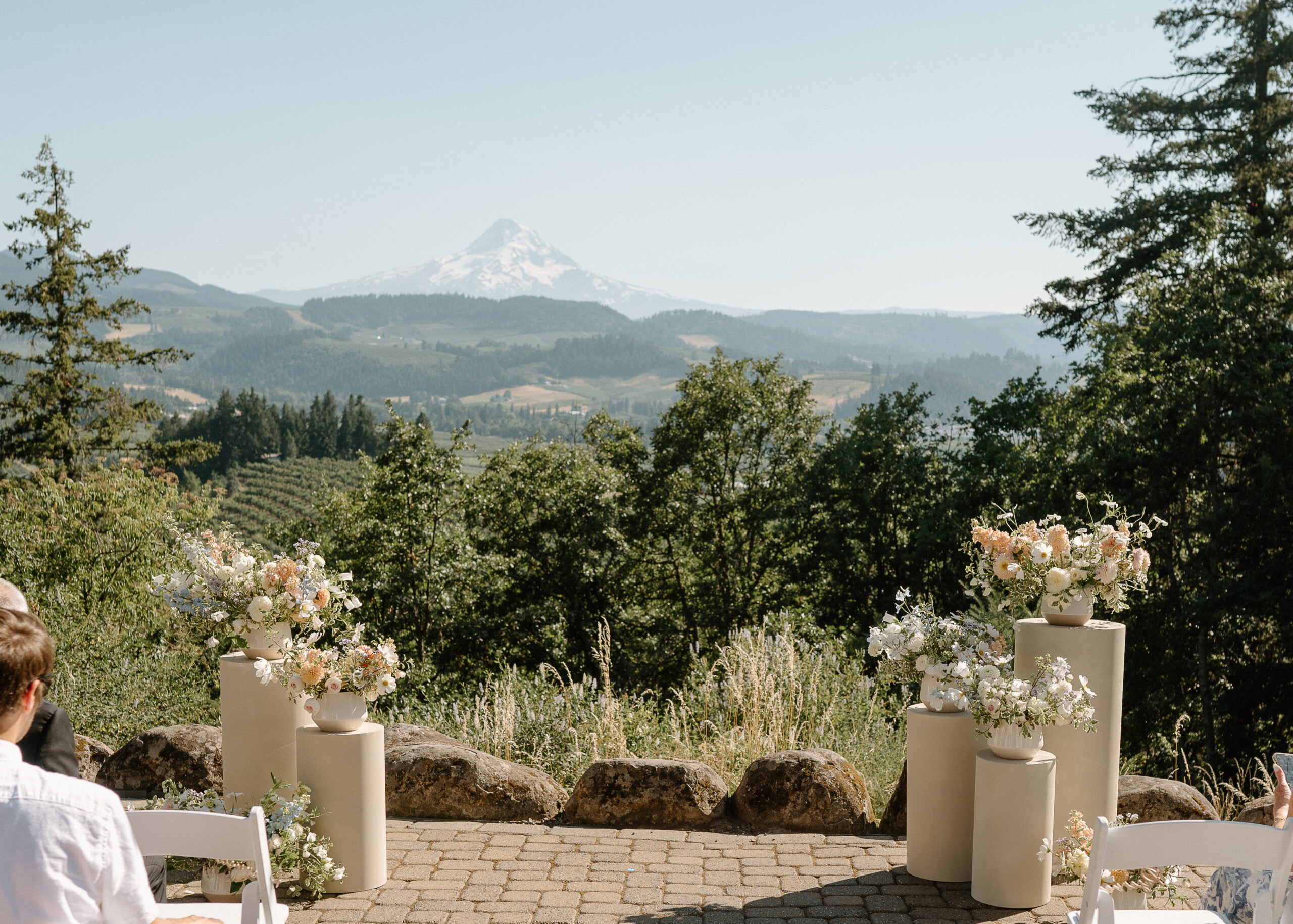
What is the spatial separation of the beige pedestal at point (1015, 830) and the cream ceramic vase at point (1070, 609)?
2.35ft

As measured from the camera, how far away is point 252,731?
4.89m

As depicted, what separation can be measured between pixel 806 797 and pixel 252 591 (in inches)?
124

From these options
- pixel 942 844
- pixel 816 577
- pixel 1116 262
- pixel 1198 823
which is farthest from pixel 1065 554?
pixel 816 577

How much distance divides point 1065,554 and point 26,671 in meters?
4.27

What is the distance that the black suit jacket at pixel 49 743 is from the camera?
3.35 metres

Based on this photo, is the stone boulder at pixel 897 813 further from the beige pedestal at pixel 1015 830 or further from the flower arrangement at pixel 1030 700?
the flower arrangement at pixel 1030 700

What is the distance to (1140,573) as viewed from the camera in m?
4.75

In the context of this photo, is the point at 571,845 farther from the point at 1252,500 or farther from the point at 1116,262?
the point at 1116,262

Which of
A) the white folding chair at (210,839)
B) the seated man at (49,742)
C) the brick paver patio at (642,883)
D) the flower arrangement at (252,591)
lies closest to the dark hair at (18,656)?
the white folding chair at (210,839)

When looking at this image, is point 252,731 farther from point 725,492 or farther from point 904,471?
point 725,492

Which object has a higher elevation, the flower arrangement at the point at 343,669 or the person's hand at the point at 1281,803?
the person's hand at the point at 1281,803

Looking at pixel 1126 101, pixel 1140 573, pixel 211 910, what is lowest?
pixel 211 910

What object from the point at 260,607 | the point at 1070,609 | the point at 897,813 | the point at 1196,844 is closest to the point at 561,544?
the point at 897,813

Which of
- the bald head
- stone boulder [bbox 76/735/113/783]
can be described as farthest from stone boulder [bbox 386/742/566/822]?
the bald head
